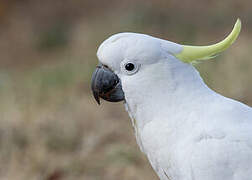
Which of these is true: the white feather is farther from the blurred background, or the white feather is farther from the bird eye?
the blurred background

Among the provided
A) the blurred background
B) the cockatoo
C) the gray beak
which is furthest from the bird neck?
the blurred background

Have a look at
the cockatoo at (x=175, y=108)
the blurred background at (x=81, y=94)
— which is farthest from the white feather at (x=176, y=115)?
the blurred background at (x=81, y=94)

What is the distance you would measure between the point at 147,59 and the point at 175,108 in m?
0.27

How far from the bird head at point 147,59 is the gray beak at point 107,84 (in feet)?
0.04

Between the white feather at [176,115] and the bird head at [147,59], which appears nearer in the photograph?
the white feather at [176,115]

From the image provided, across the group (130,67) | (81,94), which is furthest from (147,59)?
(81,94)

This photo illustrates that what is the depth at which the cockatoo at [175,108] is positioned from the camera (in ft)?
8.26

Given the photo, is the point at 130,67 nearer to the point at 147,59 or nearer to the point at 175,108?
the point at 147,59

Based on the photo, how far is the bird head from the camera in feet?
8.75

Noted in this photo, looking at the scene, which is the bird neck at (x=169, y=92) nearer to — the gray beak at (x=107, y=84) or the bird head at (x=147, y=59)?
Answer: the bird head at (x=147, y=59)

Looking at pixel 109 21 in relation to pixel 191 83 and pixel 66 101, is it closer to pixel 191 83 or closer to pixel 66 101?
pixel 66 101

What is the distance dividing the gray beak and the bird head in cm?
1

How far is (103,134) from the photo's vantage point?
5.15 metres

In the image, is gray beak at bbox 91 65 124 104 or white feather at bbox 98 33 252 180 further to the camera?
gray beak at bbox 91 65 124 104
